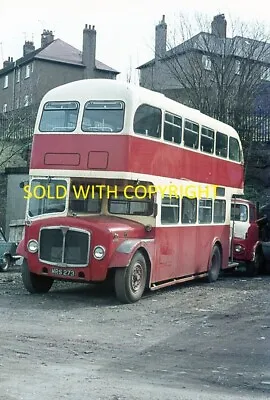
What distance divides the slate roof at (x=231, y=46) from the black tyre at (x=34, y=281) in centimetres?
1742

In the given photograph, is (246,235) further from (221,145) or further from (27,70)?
(27,70)

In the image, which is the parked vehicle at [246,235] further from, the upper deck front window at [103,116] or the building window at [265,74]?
the building window at [265,74]

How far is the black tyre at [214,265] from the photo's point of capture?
17375 mm

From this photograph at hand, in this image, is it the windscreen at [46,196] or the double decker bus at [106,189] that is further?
the windscreen at [46,196]

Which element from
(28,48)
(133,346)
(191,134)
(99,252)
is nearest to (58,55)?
(28,48)

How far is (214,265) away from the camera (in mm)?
17734

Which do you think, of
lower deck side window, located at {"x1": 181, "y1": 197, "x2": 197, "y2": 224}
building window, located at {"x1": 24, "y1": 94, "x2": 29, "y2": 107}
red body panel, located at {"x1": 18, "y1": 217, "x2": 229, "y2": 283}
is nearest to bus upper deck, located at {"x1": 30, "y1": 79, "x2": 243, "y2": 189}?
red body panel, located at {"x1": 18, "y1": 217, "x2": 229, "y2": 283}

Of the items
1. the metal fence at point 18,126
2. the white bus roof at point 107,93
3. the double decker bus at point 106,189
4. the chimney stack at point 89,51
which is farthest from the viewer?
the chimney stack at point 89,51

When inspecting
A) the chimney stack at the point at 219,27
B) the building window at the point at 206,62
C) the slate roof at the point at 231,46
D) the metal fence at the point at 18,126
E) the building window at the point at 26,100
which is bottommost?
the metal fence at the point at 18,126

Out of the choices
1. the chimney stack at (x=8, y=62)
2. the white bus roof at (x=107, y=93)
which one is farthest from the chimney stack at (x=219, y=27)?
the chimney stack at (x=8, y=62)

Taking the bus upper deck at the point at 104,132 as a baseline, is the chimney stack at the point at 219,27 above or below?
above

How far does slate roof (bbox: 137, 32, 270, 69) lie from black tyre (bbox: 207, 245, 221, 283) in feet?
44.3

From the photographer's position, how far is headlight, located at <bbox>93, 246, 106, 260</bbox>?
41.2ft

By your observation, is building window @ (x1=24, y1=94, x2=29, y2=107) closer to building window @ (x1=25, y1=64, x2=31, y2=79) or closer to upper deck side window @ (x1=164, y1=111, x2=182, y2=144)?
building window @ (x1=25, y1=64, x2=31, y2=79)
